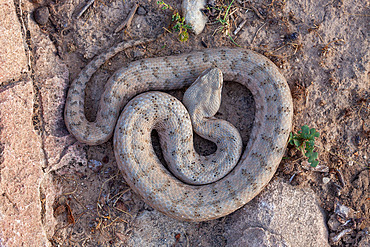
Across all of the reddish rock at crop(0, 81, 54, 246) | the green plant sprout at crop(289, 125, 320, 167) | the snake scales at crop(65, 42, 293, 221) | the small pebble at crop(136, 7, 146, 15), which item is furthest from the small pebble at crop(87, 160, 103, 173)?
the green plant sprout at crop(289, 125, 320, 167)

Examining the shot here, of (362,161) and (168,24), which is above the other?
(168,24)

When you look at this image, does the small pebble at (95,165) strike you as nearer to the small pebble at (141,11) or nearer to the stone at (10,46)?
the stone at (10,46)

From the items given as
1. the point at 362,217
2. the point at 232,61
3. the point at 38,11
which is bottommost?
the point at 362,217

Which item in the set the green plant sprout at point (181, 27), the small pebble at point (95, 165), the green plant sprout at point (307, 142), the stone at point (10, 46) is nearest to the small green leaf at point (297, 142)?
the green plant sprout at point (307, 142)

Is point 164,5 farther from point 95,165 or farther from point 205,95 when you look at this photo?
point 95,165

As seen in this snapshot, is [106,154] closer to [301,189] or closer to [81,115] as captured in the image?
[81,115]

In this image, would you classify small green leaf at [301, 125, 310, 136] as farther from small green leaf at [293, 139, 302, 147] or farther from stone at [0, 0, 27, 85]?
stone at [0, 0, 27, 85]

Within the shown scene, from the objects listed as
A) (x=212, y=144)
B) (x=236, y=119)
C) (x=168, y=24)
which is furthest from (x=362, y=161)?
(x=168, y=24)
